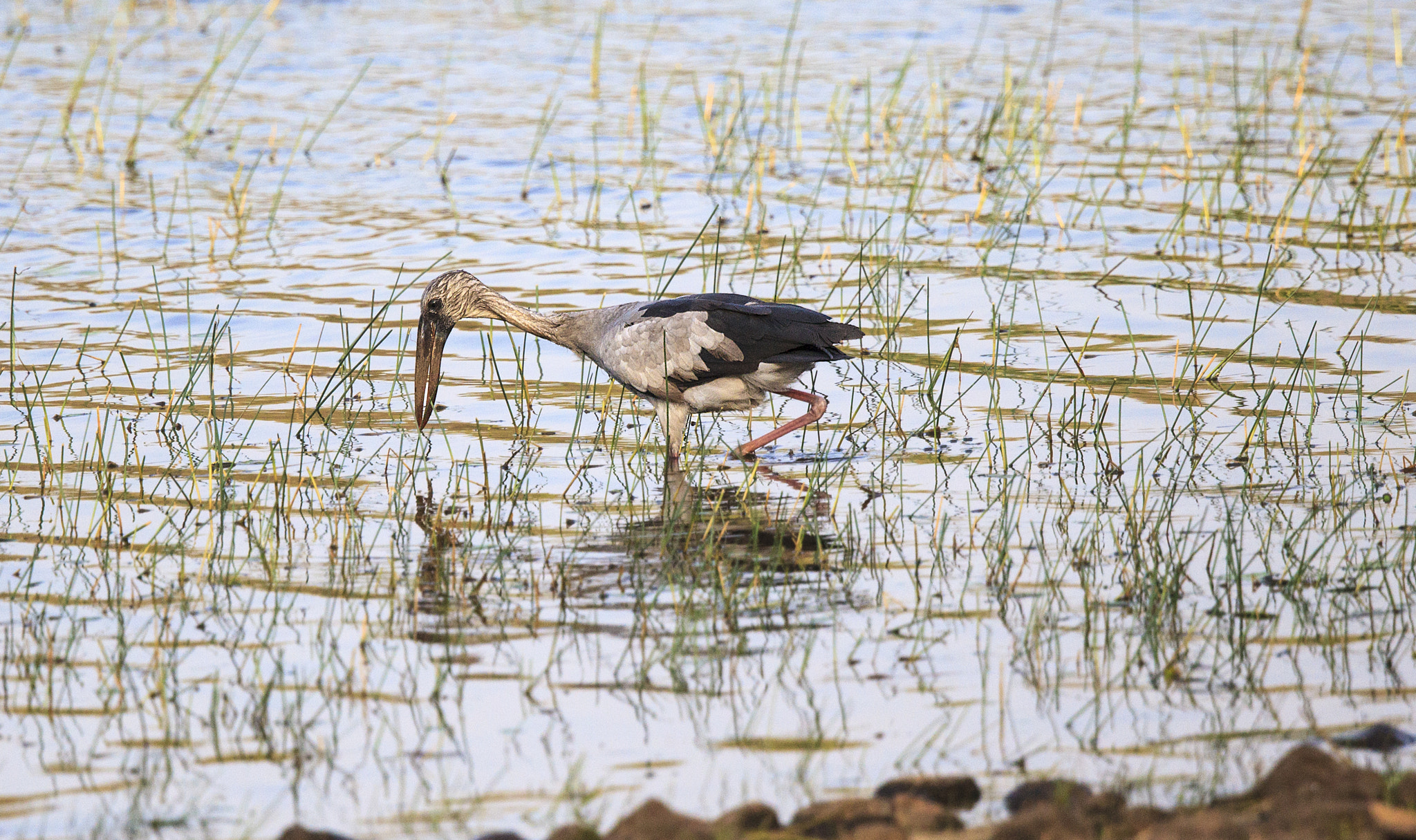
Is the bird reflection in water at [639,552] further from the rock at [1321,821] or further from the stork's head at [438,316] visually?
the rock at [1321,821]

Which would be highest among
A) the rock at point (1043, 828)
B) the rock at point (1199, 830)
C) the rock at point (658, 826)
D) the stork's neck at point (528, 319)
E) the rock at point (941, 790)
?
the stork's neck at point (528, 319)

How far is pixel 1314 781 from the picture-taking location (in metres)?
3.59

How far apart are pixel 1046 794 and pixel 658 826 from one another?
969mm

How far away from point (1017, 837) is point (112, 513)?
3.98 m

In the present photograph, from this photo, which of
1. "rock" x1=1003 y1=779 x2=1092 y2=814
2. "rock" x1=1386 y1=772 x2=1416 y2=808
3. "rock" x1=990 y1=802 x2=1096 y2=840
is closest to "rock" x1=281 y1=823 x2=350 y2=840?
"rock" x1=990 y1=802 x2=1096 y2=840

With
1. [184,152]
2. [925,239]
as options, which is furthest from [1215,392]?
[184,152]

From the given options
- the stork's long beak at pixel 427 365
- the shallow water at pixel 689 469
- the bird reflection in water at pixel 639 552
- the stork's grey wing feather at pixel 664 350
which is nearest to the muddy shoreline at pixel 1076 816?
the shallow water at pixel 689 469

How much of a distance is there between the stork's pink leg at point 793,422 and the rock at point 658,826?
11.0 ft

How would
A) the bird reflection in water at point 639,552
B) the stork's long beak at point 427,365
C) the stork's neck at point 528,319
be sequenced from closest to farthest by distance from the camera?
1. the bird reflection in water at point 639,552
2. the stork's long beak at point 427,365
3. the stork's neck at point 528,319

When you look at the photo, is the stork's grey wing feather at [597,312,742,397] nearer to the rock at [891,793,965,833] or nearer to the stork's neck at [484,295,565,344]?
the stork's neck at [484,295,565,344]

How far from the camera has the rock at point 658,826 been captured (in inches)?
135

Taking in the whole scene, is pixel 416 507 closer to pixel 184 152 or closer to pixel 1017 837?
pixel 1017 837

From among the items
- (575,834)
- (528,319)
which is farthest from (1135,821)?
(528,319)

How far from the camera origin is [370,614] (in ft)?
16.3
